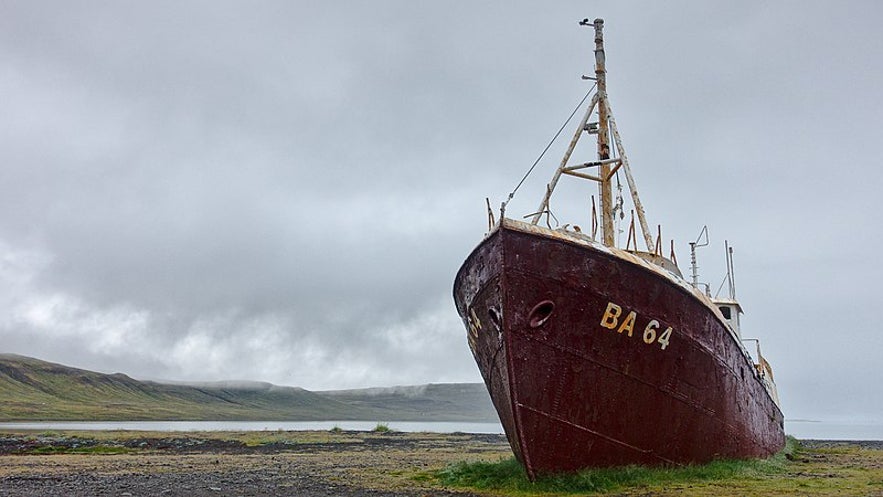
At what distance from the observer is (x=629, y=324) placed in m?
13.5

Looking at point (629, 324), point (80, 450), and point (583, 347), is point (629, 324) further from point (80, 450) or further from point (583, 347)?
point (80, 450)

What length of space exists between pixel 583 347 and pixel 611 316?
2.65ft

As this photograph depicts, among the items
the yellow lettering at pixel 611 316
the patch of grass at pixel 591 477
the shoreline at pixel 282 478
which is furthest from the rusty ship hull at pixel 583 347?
the shoreline at pixel 282 478

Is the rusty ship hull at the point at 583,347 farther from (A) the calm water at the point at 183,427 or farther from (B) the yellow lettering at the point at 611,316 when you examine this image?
(A) the calm water at the point at 183,427

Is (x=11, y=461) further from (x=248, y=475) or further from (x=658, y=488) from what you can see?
(x=658, y=488)

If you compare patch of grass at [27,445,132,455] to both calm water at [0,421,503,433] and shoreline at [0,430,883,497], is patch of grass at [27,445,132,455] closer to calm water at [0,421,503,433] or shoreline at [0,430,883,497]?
shoreline at [0,430,883,497]

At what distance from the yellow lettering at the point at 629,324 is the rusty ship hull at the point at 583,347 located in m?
0.02

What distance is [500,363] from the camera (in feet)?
45.5

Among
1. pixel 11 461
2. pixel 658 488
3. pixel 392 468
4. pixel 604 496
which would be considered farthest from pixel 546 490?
pixel 11 461

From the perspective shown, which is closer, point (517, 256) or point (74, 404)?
point (517, 256)

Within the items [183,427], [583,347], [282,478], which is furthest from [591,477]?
[183,427]

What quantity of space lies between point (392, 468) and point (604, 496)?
10.2 metres

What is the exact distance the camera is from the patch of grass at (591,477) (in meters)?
13.2

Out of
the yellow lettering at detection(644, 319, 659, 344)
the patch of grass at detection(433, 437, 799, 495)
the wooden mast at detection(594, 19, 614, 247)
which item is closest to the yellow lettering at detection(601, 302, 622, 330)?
the yellow lettering at detection(644, 319, 659, 344)
